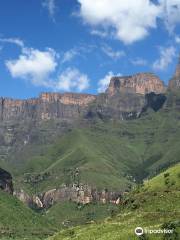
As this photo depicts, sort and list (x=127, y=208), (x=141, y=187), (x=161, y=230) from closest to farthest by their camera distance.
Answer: (x=161, y=230) → (x=127, y=208) → (x=141, y=187)

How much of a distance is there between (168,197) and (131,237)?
128 ft

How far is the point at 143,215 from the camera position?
115 metres

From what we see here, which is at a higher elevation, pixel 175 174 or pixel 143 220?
pixel 175 174

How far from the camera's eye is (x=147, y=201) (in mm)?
132625

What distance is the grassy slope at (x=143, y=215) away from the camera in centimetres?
9991

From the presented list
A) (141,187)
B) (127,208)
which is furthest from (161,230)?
(141,187)

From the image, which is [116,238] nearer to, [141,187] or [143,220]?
[143,220]

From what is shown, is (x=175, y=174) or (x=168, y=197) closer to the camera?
(x=168, y=197)

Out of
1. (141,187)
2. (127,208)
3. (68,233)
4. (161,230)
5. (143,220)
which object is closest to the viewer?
(161,230)

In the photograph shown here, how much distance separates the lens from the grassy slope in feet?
328
